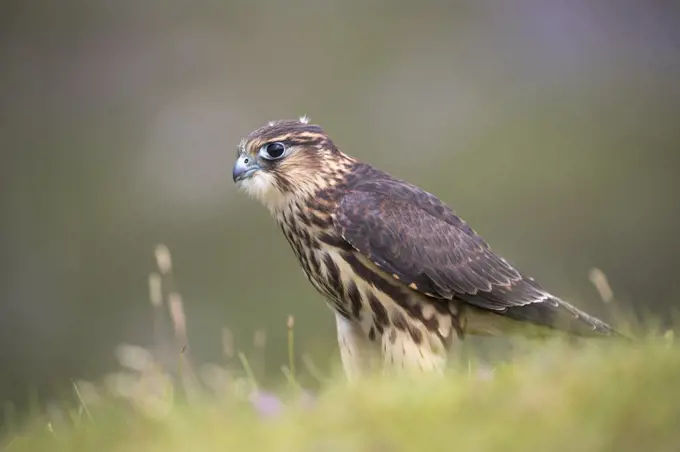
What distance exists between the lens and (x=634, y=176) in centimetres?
2197

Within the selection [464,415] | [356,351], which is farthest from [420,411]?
[356,351]

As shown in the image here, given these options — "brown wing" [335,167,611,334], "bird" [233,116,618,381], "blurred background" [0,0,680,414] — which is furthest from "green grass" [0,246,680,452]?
"blurred background" [0,0,680,414]

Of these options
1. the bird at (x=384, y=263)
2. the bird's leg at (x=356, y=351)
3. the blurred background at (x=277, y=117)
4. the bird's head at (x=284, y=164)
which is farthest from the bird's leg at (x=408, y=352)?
the blurred background at (x=277, y=117)

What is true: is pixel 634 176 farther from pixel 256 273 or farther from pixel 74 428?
pixel 74 428

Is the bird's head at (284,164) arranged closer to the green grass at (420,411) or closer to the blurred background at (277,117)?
the green grass at (420,411)

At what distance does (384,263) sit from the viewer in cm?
556

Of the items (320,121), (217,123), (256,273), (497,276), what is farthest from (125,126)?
(497,276)

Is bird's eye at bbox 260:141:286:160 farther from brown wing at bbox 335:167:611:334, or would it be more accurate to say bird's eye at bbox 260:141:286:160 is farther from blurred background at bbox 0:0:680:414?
blurred background at bbox 0:0:680:414

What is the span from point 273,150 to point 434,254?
1166 mm

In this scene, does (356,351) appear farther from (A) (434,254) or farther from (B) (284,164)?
(B) (284,164)

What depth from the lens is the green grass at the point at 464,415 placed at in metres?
3.36

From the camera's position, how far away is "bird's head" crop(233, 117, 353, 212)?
598 centimetres

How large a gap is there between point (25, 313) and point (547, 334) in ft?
47.6

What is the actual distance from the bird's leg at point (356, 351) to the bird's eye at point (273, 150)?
107 centimetres
